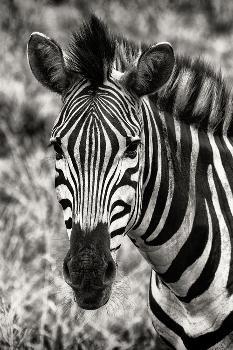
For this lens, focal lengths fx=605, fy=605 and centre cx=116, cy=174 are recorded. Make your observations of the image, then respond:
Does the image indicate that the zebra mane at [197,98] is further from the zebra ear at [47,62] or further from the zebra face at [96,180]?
the zebra ear at [47,62]

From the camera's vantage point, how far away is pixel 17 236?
25.6 ft

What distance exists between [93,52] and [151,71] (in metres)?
0.38

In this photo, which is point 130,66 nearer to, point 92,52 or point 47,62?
point 92,52

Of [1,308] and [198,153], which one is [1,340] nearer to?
[1,308]

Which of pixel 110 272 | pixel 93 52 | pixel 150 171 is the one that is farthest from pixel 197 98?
pixel 110 272

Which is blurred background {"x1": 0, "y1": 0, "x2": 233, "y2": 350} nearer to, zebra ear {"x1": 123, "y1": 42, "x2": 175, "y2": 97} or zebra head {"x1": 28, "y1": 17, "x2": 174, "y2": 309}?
zebra head {"x1": 28, "y1": 17, "x2": 174, "y2": 309}

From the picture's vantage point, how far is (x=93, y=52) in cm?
376

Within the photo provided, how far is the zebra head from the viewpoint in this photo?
330 centimetres

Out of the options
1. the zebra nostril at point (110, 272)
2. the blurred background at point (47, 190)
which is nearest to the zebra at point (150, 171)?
the zebra nostril at point (110, 272)

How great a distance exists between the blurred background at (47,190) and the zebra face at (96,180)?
0.38 m

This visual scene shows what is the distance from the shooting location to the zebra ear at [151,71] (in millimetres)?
3697

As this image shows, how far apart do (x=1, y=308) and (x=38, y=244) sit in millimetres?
1785

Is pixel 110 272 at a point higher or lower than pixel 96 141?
lower

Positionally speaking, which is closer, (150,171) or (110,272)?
(110,272)
